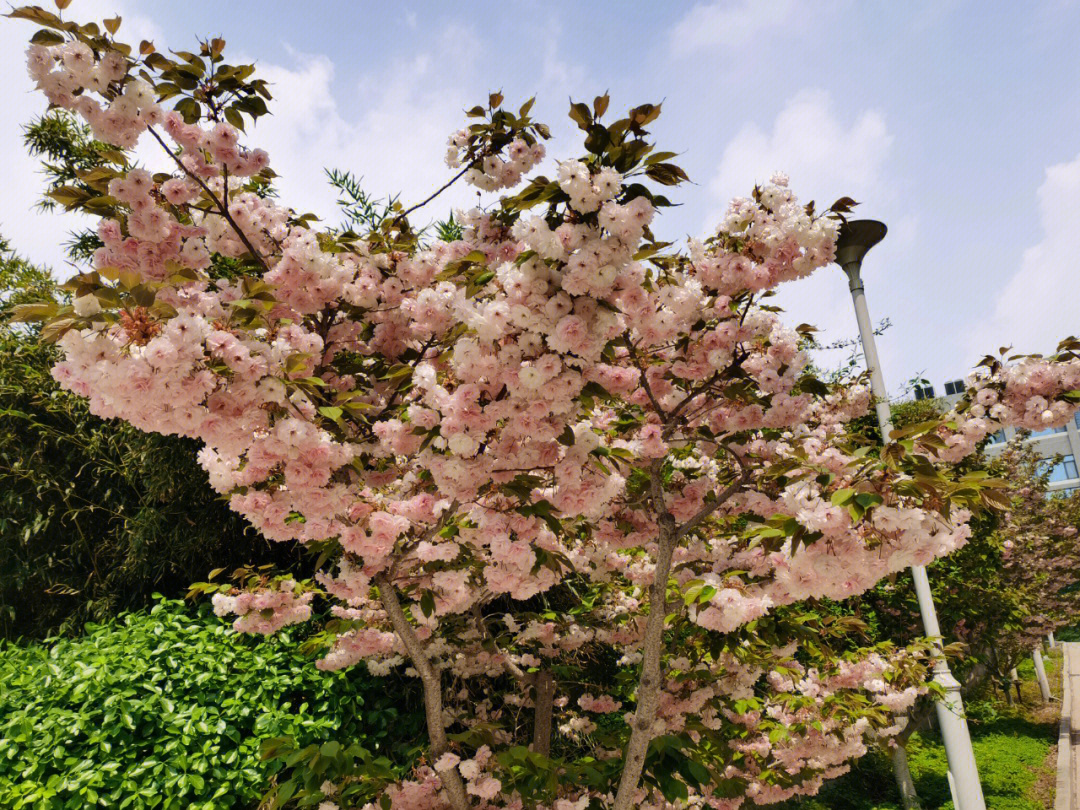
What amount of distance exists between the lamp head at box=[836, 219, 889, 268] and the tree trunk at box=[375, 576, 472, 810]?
15.7ft

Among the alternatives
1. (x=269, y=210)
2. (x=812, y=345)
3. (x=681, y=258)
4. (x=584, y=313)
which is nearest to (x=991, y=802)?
(x=812, y=345)

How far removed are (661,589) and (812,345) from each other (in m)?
1.29

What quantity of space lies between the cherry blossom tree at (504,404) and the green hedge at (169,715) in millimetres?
299

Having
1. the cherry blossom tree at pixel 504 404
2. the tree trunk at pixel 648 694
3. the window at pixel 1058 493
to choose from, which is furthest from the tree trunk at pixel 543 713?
the window at pixel 1058 493

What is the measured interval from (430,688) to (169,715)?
113 cm

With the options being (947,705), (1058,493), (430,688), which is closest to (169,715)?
(430,688)

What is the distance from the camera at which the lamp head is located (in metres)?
5.66

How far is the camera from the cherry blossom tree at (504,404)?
189 cm

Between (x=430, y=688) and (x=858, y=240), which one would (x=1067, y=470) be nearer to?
(x=858, y=240)

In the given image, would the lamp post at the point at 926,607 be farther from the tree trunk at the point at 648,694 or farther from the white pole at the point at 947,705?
the tree trunk at the point at 648,694

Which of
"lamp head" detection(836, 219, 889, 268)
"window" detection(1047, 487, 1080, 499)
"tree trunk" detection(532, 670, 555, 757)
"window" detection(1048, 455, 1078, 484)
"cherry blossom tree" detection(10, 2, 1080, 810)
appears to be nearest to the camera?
"cherry blossom tree" detection(10, 2, 1080, 810)

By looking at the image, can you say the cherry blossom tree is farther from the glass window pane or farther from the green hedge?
the glass window pane

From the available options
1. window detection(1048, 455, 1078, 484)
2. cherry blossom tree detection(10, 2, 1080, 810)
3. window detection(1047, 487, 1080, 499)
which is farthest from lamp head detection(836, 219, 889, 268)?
window detection(1048, 455, 1078, 484)

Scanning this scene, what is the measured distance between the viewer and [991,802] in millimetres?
7797
